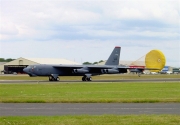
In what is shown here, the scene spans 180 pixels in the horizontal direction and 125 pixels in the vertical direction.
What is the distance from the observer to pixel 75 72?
6216cm

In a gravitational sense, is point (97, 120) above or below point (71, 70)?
below

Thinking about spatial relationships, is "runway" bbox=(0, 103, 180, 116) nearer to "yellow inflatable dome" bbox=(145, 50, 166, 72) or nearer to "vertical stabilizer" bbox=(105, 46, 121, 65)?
"vertical stabilizer" bbox=(105, 46, 121, 65)

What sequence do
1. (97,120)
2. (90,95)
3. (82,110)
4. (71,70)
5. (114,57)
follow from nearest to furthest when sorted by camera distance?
(97,120) < (82,110) < (90,95) < (71,70) < (114,57)

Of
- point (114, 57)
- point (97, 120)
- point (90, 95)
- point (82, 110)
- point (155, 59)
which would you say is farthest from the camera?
point (155, 59)

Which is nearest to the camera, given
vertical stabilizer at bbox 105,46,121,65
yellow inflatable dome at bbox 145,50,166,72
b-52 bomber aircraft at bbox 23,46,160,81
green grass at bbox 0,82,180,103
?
green grass at bbox 0,82,180,103

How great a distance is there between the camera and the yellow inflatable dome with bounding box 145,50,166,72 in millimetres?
103688

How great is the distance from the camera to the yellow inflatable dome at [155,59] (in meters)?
104

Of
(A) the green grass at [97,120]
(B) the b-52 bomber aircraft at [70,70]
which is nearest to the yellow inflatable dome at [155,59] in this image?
(B) the b-52 bomber aircraft at [70,70]

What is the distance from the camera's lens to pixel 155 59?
344 feet

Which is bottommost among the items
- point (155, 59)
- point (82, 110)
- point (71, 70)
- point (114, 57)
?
point (82, 110)

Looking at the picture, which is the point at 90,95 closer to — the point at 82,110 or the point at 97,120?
the point at 82,110

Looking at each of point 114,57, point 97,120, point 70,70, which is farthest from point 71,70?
point 97,120

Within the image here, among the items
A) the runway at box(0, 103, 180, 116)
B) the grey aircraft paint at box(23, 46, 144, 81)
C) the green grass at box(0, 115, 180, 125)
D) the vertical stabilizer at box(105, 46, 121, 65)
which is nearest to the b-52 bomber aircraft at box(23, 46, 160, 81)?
the grey aircraft paint at box(23, 46, 144, 81)

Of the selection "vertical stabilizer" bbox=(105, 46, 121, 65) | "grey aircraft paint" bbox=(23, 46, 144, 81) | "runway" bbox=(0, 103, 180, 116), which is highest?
"vertical stabilizer" bbox=(105, 46, 121, 65)
